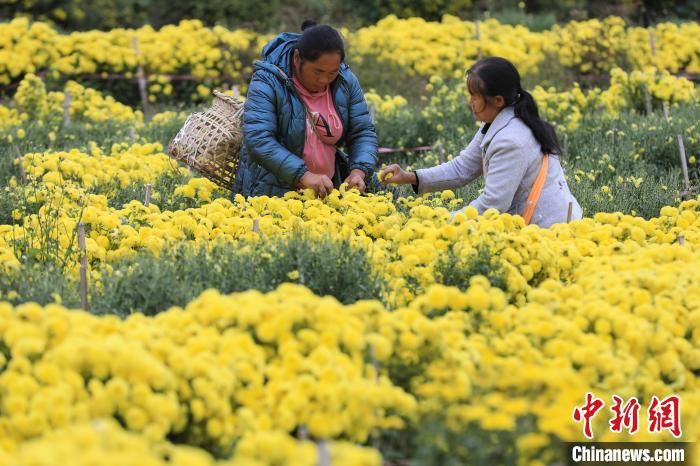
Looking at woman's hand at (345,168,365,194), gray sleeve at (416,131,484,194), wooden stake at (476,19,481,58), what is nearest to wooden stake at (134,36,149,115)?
wooden stake at (476,19,481,58)

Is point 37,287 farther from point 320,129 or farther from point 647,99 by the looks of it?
point 647,99

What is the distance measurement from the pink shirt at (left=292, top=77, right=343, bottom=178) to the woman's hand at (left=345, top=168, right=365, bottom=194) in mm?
223

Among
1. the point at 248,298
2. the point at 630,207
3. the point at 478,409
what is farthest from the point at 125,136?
the point at 478,409

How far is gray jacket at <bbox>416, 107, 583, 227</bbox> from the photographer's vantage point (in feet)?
19.0

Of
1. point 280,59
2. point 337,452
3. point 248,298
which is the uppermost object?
point 280,59

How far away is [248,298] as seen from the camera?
3.77 metres

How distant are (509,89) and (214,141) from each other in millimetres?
1696

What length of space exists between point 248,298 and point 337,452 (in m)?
0.95

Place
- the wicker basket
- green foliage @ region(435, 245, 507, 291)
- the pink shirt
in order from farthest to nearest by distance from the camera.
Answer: the wicker basket < the pink shirt < green foliage @ region(435, 245, 507, 291)

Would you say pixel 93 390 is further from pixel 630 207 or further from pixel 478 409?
pixel 630 207

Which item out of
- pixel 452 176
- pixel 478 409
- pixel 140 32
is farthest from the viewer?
pixel 140 32

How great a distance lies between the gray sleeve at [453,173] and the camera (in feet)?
20.9

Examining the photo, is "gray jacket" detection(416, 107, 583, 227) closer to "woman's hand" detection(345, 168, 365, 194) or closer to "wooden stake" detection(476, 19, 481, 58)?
"woman's hand" detection(345, 168, 365, 194)

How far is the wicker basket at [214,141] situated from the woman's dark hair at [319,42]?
75 cm
